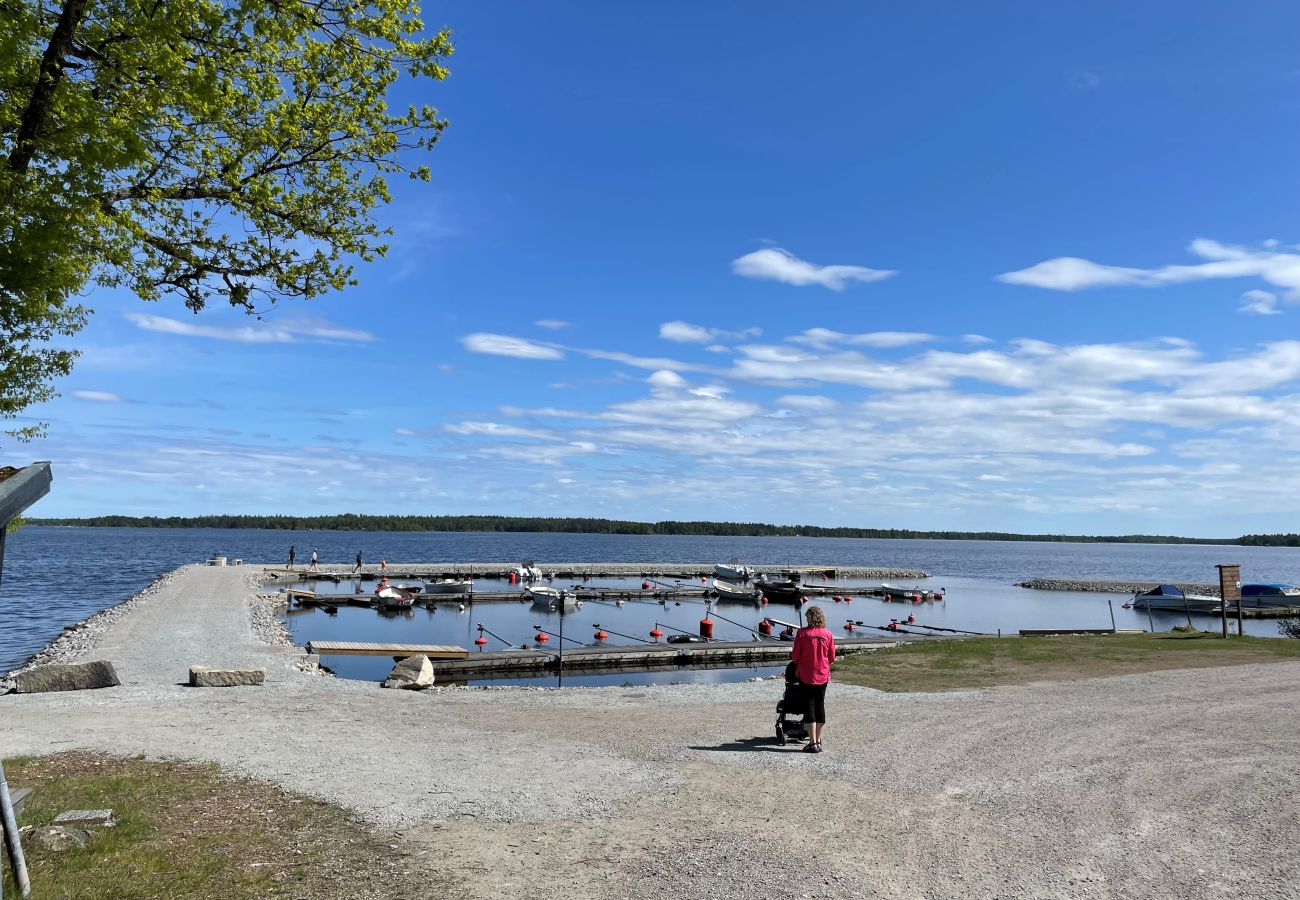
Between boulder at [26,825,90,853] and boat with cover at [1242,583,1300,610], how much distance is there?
7321 cm

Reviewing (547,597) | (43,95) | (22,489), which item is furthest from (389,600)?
(22,489)

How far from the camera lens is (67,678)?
16.3 meters

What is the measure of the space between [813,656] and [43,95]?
10.8 meters

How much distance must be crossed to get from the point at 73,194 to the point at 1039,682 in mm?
19462

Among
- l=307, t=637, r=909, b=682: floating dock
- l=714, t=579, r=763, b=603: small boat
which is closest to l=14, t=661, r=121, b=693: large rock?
l=307, t=637, r=909, b=682: floating dock

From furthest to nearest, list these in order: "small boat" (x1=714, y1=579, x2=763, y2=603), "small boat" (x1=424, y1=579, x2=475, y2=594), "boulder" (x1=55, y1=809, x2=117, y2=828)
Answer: "small boat" (x1=714, y1=579, x2=763, y2=603), "small boat" (x1=424, y1=579, x2=475, y2=594), "boulder" (x1=55, y1=809, x2=117, y2=828)

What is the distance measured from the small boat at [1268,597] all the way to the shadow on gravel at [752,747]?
64.9 meters

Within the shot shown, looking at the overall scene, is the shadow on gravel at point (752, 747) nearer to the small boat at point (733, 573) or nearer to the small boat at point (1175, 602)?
the small boat at point (1175, 602)

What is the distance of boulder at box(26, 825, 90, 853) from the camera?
7.08m

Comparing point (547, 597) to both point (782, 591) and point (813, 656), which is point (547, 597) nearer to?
point (782, 591)

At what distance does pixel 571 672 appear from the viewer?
28.1m

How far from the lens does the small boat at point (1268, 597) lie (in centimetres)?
6150

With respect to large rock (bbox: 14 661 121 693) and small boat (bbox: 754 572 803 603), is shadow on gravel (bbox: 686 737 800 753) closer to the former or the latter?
large rock (bbox: 14 661 121 693)

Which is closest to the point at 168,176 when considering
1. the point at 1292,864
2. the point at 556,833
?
the point at 556,833
